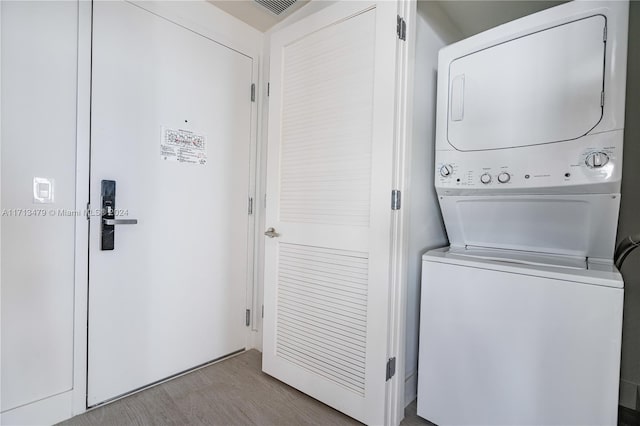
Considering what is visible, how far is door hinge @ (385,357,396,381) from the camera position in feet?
4.62

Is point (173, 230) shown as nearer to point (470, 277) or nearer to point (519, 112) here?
point (470, 277)

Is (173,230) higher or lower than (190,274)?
higher

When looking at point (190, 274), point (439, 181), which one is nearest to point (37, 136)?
point (190, 274)

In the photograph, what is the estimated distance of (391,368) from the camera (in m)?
1.42

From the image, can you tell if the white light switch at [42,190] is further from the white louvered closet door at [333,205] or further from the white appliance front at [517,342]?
the white appliance front at [517,342]

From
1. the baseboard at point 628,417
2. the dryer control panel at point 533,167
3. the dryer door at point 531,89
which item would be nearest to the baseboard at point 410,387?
the baseboard at point 628,417

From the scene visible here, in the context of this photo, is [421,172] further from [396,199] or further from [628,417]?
[628,417]

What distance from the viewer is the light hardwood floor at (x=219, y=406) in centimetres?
146

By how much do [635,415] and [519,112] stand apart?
165cm

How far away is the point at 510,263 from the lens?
127cm

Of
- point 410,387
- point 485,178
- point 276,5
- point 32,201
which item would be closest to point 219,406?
point 410,387

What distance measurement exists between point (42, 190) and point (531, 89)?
7.62ft

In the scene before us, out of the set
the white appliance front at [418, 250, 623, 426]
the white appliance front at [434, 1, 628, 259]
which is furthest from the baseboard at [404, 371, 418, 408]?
the white appliance front at [434, 1, 628, 259]

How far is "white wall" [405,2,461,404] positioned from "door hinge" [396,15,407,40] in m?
0.28
